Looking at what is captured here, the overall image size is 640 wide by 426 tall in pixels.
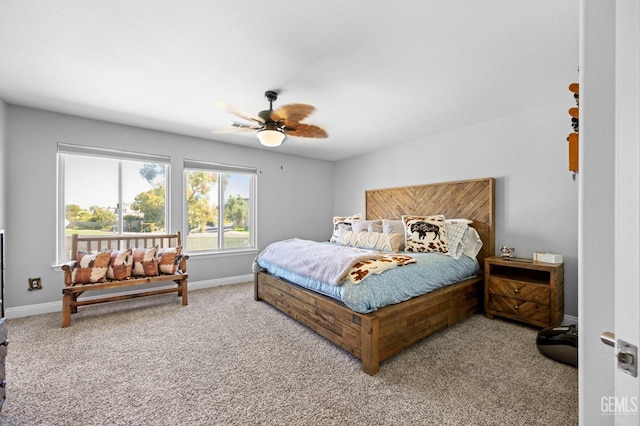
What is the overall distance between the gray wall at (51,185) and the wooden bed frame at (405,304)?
160cm

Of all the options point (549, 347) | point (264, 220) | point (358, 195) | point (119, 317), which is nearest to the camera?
point (549, 347)

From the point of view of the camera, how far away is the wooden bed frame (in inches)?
81.0

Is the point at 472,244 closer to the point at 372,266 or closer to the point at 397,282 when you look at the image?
the point at 397,282

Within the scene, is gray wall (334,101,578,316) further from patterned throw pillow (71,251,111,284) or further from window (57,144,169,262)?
patterned throw pillow (71,251,111,284)

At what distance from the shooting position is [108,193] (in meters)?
3.64

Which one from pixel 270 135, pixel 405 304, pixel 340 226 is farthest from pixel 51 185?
pixel 405 304

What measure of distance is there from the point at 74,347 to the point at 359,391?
8.34 feet

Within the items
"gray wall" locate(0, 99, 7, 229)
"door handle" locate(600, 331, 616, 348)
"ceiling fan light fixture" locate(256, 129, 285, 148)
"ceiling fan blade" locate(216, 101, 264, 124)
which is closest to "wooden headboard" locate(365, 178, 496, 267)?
"ceiling fan light fixture" locate(256, 129, 285, 148)

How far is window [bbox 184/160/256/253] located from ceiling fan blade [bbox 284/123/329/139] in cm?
200

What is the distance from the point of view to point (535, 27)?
68.1 inches

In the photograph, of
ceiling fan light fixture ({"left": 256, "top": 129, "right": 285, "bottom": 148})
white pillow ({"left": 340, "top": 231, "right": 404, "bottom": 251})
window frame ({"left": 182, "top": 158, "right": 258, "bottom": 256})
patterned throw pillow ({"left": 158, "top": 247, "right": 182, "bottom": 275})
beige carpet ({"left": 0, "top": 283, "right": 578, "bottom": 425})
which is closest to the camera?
beige carpet ({"left": 0, "top": 283, "right": 578, "bottom": 425})

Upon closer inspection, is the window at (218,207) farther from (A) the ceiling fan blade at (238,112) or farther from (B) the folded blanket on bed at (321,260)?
(A) the ceiling fan blade at (238,112)

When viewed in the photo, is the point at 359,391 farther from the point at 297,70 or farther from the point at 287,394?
the point at 297,70

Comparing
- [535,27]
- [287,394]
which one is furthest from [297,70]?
[287,394]
